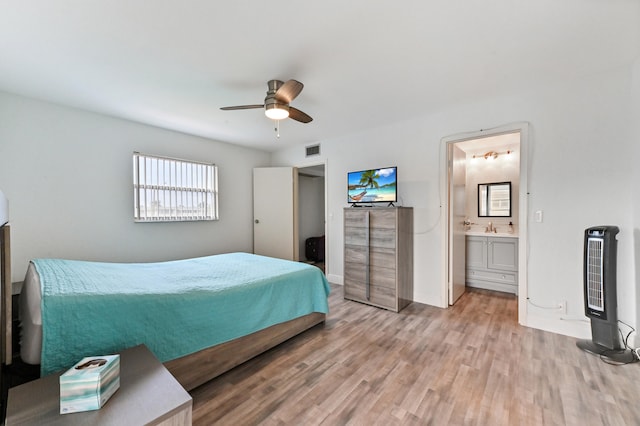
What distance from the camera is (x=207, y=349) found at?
1.82 meters

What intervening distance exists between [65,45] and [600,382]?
458cm

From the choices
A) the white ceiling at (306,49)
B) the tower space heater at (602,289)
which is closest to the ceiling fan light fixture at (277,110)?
the white ceiling at (306,49)

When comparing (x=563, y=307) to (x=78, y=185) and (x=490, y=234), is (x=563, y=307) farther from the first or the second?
(x=78, y=185)

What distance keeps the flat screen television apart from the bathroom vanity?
1.74 metres

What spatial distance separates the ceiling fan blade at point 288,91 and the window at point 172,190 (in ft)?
8.07

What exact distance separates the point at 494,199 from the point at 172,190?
5121mm

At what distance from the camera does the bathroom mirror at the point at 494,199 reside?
13.6ft

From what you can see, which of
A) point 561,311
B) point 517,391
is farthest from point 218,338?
point 561,311

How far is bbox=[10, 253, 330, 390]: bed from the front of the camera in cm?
134

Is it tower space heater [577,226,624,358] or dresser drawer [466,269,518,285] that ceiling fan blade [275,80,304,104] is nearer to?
tower space heater [577,226,624,358]

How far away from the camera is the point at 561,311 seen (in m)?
2.52

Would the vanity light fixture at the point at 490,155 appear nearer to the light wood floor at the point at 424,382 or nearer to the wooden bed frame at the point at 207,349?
the light wood floor at the point at 424,382

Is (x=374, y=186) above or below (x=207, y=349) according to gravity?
above

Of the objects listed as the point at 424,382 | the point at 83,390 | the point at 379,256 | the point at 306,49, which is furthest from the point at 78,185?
the point at 424,382
